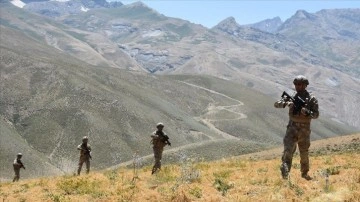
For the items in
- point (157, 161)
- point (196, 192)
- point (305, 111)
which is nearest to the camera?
point (196, 192)

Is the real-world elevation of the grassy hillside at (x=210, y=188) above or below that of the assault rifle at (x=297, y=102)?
below

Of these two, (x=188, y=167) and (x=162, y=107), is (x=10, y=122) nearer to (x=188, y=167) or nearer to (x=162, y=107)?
(x=162, y=107)

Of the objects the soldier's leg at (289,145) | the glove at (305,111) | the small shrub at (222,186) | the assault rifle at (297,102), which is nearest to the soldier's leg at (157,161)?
the small shrub at (222,186)

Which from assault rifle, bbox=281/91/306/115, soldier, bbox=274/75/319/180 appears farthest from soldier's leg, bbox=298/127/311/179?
assault rifle, bbox=281/91/306/115

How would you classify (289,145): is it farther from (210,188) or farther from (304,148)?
(210,188)

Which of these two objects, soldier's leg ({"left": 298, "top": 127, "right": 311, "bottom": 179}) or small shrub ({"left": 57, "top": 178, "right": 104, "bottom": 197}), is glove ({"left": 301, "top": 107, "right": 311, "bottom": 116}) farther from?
small shrub ({"left": 57, "top": 178, "right": 104, "bottom": 197})

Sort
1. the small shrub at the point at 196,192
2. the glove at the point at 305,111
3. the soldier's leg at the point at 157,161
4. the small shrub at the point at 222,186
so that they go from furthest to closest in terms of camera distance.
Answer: the soldier's leg at the point at 157,161
the glove at the point at 305,111
the small shrub at the point at 222,186
the small shrub at the point at 196,192

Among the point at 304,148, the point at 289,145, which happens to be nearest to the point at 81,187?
the point at 289,145

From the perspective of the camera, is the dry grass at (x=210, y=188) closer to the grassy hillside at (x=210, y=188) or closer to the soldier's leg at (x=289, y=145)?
the grassy hillside at (x=210, y=188)

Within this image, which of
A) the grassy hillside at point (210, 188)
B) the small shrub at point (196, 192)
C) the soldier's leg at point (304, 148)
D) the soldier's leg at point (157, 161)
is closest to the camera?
the grassy hillside at point (210, 188)

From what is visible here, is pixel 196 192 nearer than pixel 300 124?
Yes

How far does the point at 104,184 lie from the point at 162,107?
607 ft

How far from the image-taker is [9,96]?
16775cm

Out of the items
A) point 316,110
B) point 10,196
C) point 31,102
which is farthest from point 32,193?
point 31,102
